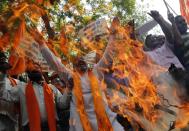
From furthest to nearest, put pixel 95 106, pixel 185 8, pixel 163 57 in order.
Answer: pixel 185 8 < pixel 163 57 < pixel 95 106

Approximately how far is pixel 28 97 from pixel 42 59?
2.09 feet

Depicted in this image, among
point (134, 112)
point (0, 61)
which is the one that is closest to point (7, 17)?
point (0, 61)

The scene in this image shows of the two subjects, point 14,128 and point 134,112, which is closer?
point 14,128

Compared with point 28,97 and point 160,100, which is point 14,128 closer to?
point 28,97

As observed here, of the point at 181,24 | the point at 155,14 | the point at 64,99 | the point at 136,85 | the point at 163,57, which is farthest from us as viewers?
the point at 181,24

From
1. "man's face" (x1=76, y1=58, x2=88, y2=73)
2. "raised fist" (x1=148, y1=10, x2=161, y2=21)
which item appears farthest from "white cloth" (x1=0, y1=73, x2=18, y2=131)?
"raised fist" (x1=148, y1=10, x2=161, y2=21)

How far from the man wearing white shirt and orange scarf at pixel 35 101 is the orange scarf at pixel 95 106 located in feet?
1.12

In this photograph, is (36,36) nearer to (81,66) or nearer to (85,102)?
(81,66)

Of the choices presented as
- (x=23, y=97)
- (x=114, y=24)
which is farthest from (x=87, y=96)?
(x=114, y=24)

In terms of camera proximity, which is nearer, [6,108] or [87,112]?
[87,112]

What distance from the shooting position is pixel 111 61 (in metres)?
6.09

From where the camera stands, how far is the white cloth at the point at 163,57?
6.96 meters

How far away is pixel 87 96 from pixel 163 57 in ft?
6.16

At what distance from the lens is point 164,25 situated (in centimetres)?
694
